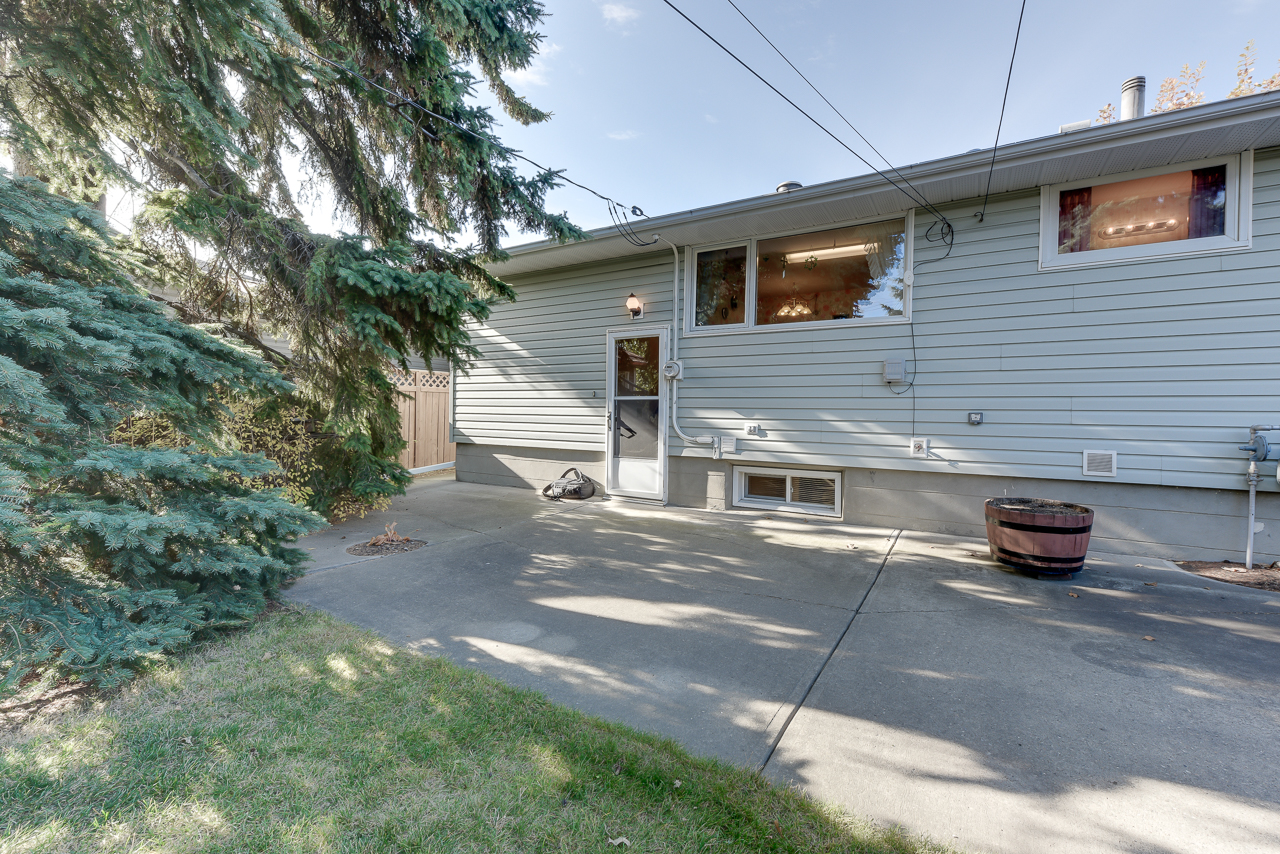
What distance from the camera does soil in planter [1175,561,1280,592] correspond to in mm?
3574

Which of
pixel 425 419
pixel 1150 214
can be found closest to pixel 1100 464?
pixel 1150 214

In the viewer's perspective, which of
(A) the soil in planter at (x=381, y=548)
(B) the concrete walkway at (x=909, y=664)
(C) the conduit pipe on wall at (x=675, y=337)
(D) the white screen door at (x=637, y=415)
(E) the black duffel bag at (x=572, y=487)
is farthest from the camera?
(E) the black duffel bag at (x=572, y=487)

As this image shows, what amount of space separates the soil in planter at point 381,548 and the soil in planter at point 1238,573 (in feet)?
20.5

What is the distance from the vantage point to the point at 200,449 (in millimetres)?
3205

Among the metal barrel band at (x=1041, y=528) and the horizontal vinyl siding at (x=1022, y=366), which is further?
the horizontal vinyl siding at (x=1022, y=366)

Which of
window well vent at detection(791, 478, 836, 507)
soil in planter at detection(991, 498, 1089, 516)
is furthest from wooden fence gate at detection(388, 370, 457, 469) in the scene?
soil in planter at detection(991, 498, 1089, 516)

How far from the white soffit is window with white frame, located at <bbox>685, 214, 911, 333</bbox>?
0.18 metres

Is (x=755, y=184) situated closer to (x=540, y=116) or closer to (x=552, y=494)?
(x=540, y=116)

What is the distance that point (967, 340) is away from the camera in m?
4.83

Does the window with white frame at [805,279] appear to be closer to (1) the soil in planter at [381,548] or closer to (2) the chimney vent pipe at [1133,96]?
(2) the chimney vent pipe at [1133,96]

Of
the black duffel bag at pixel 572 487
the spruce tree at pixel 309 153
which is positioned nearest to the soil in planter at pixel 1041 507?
the spruce tree at pixel 309 153

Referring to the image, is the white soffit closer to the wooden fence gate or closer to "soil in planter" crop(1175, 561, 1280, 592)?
"soil in planter" crop(1175, 561, 1280, 592)

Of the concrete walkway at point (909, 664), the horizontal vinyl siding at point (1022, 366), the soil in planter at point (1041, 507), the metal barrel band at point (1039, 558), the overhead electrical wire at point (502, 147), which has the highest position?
the overhead electrical wire at point (502, 147)

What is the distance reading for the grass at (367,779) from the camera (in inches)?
57.6
